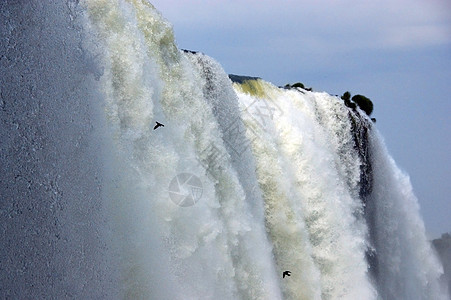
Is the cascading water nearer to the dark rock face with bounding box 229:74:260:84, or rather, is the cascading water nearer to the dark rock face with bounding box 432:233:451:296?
the dark rock face with bounding box 229:74:260:84

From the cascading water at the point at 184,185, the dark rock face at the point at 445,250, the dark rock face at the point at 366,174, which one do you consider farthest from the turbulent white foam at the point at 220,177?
the dark rock face at the point at 445,250

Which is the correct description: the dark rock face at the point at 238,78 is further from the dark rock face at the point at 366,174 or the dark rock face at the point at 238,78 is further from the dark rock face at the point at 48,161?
the dark rock face at the point at 48,161

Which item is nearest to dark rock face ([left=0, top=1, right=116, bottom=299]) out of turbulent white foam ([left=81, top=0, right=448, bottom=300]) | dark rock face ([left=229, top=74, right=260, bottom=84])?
turbulent white foam ([left=81, top=0, right=448, bottom=300])

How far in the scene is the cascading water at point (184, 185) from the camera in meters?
7.34

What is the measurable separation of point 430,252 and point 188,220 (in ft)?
37.5

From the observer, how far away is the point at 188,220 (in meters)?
8.88

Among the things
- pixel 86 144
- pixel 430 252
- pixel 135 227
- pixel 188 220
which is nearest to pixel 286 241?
pixel 188 220

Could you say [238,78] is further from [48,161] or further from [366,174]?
[48,161]

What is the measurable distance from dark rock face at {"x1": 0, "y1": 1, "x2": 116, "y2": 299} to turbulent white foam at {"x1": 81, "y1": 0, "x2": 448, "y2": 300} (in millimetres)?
430

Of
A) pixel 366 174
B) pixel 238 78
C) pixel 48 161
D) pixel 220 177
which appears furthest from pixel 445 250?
pixel 48 161

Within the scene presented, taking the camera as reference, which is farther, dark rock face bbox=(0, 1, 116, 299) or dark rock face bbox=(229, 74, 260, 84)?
dark rock face bbox=(229, 74, 260, 84)

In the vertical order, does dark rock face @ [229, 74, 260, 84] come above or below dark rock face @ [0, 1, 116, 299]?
above

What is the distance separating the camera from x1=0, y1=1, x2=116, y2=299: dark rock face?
21.0ft

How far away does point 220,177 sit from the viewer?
401 inches
